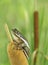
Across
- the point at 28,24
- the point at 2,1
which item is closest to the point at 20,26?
the point at 28,24

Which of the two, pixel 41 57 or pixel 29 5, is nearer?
pixel 41 57

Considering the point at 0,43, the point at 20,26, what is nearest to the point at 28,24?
the point at 20,26

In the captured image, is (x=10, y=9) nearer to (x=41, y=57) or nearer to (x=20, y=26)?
(x=20, y=26)

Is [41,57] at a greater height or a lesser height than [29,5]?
lesser

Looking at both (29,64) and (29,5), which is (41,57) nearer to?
(29,64)

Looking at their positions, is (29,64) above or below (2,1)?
below

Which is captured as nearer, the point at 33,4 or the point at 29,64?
the point at 29,64
